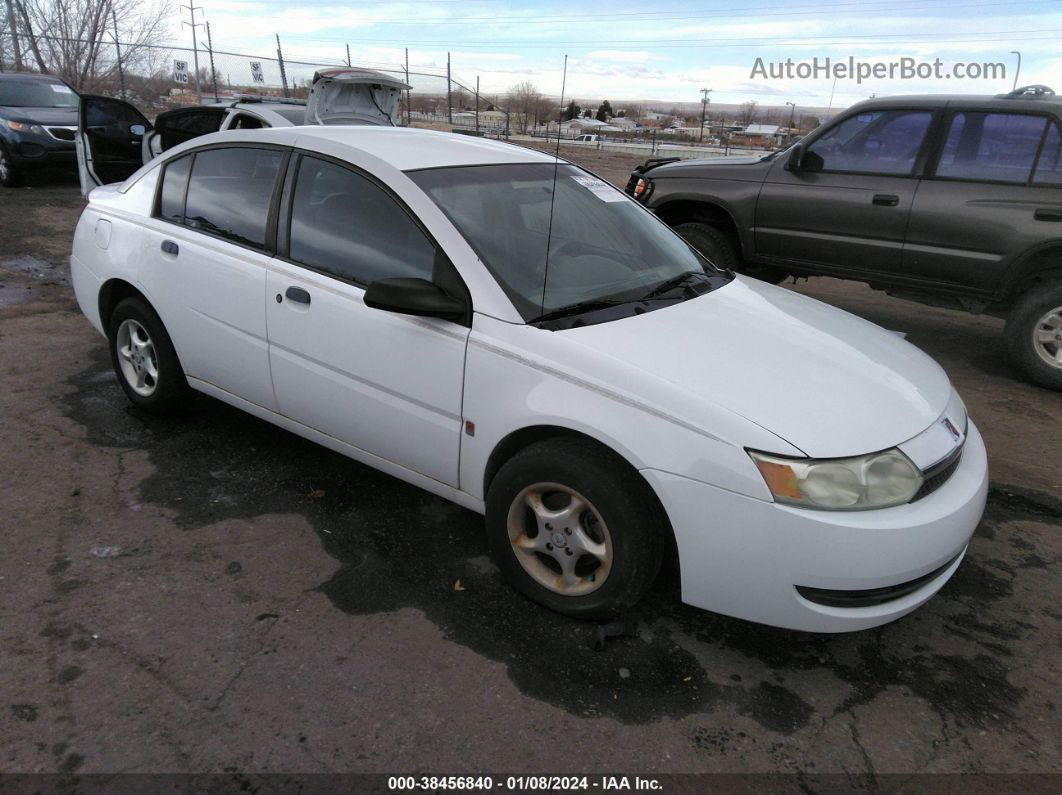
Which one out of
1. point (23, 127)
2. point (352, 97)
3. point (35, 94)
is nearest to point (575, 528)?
point (352, 97)

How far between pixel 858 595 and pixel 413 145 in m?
2.57

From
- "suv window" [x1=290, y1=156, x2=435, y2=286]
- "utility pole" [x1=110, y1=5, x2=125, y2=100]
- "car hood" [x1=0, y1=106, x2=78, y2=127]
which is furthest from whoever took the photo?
"utility pole" [x1=110, y1=5, x2=125, y2=100]

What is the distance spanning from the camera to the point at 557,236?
3197 millimetres

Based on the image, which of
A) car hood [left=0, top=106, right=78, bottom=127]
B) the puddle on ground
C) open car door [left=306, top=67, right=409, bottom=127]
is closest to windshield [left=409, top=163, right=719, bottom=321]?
the puddle on ground

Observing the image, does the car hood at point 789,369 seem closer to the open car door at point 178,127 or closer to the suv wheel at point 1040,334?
the suv wheel at point 1040,334

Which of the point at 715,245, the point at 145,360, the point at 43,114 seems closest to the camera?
the point at 145,360

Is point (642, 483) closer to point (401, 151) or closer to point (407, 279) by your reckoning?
point (407, 279)

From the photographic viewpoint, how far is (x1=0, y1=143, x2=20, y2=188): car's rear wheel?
37.2ft

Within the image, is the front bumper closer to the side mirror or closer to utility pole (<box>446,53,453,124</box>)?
the side mirror

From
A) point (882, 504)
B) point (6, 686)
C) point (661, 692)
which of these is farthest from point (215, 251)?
point (882, 504)

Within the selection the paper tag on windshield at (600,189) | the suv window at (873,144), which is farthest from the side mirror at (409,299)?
the suv window at (873,144)

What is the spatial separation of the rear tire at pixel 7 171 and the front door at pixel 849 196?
11203 millimetres

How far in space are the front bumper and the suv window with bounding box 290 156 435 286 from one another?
51.8 inches

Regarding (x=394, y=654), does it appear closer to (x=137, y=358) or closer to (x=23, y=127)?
(x=137, y=358)
